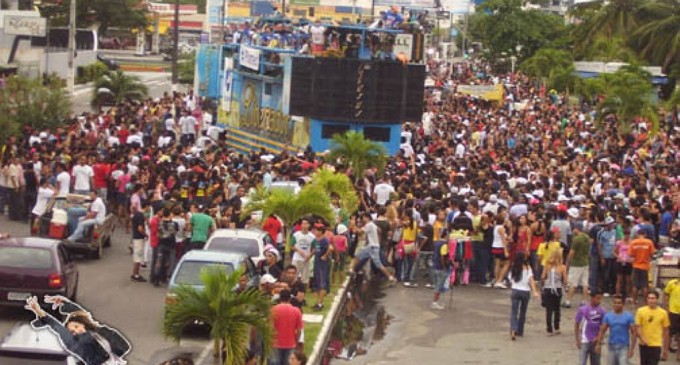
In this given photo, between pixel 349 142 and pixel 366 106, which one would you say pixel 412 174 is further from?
pixel 366 106

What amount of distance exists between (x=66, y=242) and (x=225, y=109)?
74.0ft

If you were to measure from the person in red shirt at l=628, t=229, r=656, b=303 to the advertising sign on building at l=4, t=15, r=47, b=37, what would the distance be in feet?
161

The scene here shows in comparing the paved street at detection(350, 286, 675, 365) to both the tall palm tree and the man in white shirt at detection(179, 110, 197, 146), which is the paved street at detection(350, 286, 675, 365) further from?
the tall palm tree

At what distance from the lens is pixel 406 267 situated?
25344 mm

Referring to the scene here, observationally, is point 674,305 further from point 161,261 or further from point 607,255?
point 161,261

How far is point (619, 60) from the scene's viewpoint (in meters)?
78.6

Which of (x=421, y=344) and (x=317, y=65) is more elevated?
(x=317, y=65)

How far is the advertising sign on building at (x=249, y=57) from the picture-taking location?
4406 cm

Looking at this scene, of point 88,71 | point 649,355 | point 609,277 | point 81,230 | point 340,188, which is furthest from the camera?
point 88,71

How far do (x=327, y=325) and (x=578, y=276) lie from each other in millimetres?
4867

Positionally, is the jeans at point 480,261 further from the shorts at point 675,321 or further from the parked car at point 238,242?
the shorts at point 675,321

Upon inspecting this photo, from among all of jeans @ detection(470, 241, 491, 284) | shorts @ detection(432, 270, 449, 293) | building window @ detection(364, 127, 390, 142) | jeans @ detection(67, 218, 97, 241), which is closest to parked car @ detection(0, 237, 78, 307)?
jeans @ detection(67, 218, 97, 241)

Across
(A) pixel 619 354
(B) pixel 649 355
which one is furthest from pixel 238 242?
(B) pixel 649 355

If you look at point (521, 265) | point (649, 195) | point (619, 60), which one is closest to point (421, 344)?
point (521, 265)
